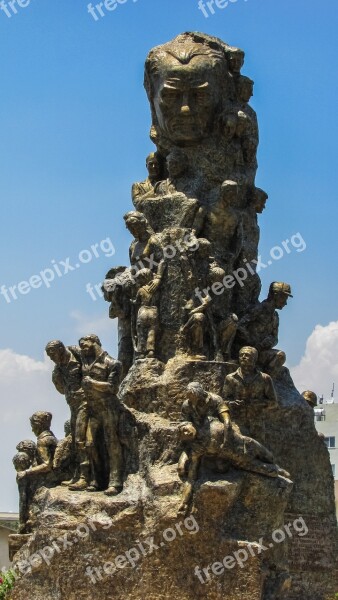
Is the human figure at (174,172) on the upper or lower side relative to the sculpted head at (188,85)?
lower

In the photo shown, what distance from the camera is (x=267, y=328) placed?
645 inches

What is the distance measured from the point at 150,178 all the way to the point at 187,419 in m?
4.75

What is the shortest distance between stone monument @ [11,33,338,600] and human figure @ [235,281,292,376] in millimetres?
26

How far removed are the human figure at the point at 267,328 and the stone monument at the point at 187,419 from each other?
0.09 feet

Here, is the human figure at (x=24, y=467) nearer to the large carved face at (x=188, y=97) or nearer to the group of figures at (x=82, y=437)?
the group of figures at (x=82, y=437)

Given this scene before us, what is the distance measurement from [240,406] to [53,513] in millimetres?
2824

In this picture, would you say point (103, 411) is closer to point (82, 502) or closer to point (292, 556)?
point (82, 502)

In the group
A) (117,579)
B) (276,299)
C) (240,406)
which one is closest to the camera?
(117,579)

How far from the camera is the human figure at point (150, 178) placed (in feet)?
56.7

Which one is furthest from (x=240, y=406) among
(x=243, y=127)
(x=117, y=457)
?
(x=243, y=127)

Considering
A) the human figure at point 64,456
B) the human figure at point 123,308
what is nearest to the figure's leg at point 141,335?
the human figure at point 123,308

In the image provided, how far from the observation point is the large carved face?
55.1ft

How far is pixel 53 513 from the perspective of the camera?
47.4ft

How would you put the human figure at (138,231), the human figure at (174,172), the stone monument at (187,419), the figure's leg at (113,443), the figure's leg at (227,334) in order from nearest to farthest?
1. the stone monument at (187,419)
2. the figure's leg at (113,443)
3. the figure's leg at (227,334)
4. the human figure at (138,231)
5. the human figure at (174,172)
